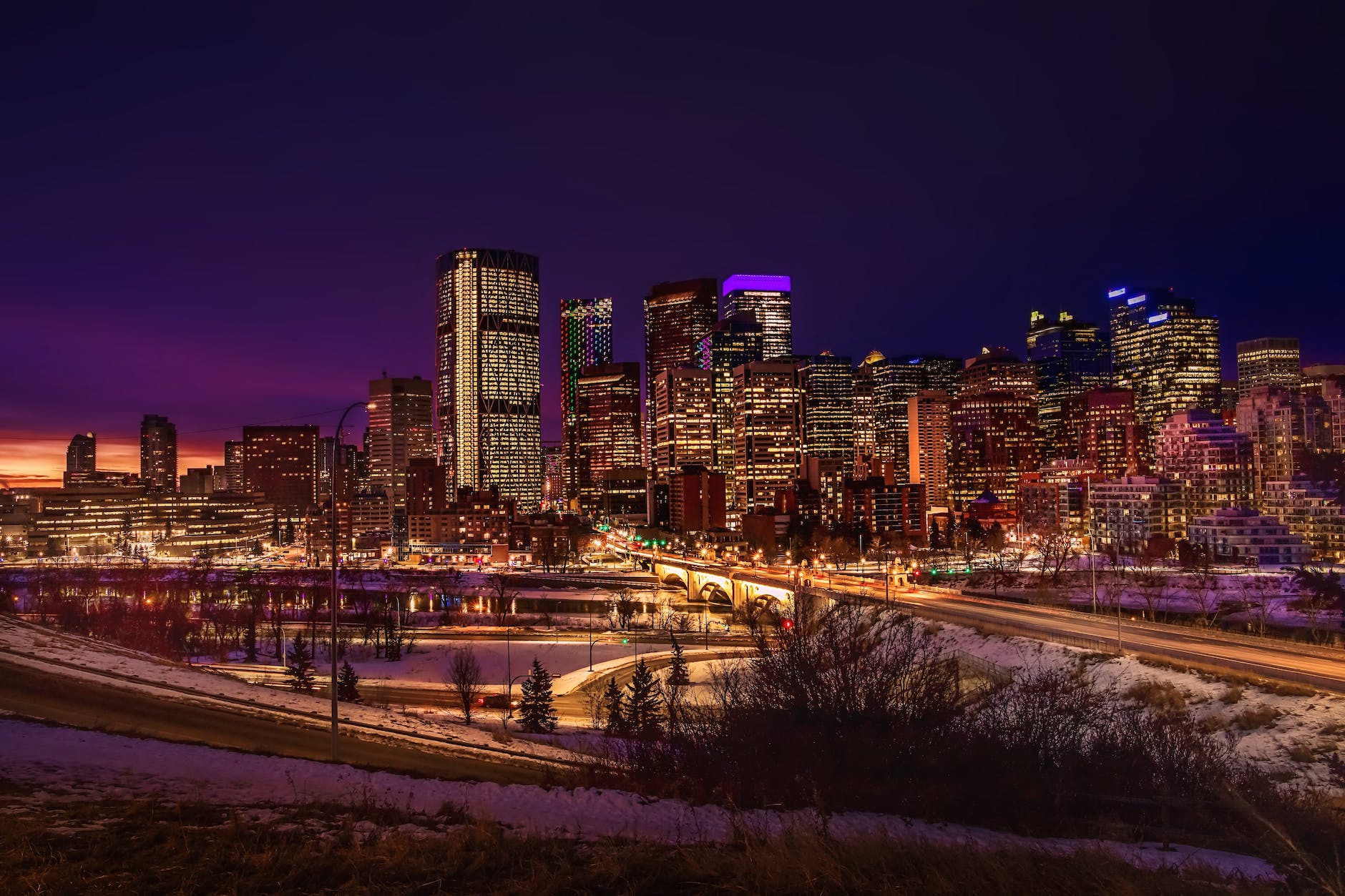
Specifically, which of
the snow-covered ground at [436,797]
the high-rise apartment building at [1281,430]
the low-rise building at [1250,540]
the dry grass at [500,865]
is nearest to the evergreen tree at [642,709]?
the snow-covered ground at [436,797]

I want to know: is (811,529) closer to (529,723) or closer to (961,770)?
(529,723)

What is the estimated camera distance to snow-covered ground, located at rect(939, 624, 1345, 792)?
24.9 metres

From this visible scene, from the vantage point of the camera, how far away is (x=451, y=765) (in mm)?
20359

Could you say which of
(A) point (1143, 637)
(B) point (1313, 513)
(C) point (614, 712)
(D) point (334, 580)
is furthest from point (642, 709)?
(B) point (1313, 513)

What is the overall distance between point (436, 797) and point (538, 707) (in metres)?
27.4

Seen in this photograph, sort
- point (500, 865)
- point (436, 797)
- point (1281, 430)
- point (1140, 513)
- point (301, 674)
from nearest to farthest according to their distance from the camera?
point (500, 865), point (436, 797), point (301, 674), point (1140, 513), point (1281, 430)

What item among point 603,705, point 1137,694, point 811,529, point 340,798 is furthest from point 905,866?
point 811,529

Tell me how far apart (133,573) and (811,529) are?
362ft

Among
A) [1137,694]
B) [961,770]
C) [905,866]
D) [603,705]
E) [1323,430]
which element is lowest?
[603,705]

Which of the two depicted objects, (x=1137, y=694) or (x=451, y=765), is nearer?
(x=451, y=765)

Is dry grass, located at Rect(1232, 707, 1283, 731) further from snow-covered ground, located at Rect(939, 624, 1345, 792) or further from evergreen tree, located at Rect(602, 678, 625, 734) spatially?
evergreen tree, located at Rect(602, 678, 625, 734)

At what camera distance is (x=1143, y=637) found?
44.1 m

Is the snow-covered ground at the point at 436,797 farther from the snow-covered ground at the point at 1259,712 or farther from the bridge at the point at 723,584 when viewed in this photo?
the bridge at the point at 723,584

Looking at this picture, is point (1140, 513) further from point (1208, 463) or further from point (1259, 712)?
point (1259, 712)
